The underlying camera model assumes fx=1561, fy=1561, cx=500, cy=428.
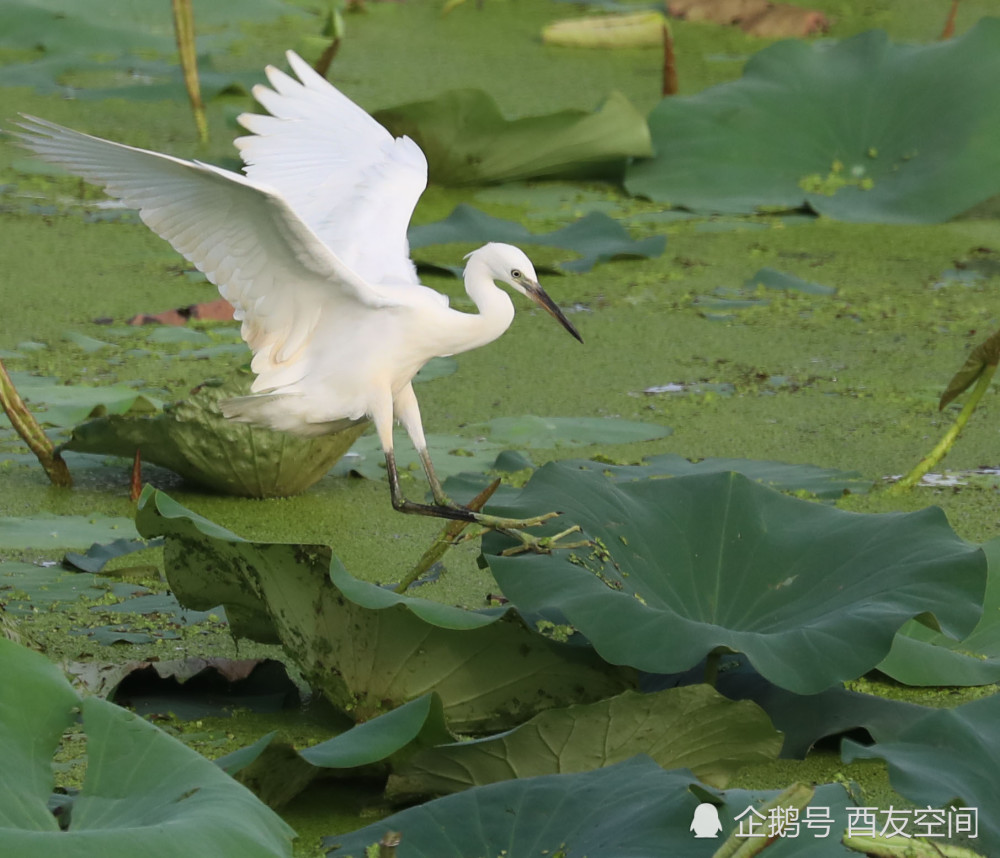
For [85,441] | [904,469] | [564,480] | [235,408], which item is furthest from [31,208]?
[564,480]

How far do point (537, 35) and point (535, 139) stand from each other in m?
2.20

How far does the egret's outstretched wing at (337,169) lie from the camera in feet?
8.71

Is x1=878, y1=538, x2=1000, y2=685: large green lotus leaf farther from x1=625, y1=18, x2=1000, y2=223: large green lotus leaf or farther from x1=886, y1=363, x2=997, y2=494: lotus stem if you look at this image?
x1=625, y1=18, x2=1000, y2=223: large green lotus leaf

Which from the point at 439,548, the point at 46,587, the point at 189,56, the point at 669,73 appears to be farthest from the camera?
the point at 669,73

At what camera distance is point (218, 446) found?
8.86 ft

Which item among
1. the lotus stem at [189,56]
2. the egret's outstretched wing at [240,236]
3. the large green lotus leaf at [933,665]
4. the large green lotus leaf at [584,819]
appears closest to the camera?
the large green lotus leaf at [584,819]

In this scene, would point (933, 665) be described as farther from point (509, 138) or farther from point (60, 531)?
point (509, 138)

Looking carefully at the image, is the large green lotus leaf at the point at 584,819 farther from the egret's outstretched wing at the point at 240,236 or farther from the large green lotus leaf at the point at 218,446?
the large green lotus leaf at the point at 218,446

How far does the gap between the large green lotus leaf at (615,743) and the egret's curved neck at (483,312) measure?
0.94 metres

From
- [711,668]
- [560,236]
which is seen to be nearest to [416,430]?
[711,668]

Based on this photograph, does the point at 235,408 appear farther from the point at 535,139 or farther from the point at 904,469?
the point at 535,139

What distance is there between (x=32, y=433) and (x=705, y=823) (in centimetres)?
172

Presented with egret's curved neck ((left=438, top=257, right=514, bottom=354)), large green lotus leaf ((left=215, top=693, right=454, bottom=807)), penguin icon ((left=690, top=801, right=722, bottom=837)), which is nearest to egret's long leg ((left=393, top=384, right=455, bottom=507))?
egret's curved neck ((left=438, top=257, right=514, bottom=354))

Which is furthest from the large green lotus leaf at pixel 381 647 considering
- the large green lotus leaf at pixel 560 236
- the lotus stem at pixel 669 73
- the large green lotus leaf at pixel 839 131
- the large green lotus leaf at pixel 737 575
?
the lotus stem at pixel 669 73
